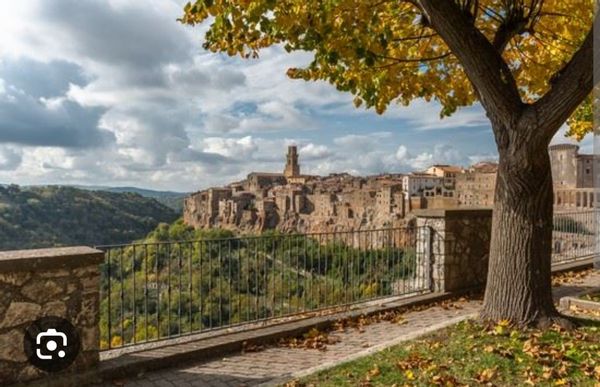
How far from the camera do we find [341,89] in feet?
22.1

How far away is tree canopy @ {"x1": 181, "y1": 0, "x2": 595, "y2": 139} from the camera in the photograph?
5512 mm

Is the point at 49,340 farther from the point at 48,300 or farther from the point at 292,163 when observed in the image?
the point at 292,163

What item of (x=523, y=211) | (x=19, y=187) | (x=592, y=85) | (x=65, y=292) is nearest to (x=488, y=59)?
(x=592, y=85)

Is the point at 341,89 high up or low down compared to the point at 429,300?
up

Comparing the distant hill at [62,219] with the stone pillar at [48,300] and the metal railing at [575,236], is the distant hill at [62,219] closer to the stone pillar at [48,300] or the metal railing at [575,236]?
the metal railing at [575,236]

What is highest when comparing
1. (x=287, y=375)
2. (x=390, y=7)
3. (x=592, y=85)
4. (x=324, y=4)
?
(x=390, y=7)

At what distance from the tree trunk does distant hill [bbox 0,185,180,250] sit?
37.7m

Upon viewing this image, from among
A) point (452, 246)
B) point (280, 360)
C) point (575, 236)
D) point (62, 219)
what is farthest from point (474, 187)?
point (280, 360)

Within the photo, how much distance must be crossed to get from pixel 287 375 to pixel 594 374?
2669 mm

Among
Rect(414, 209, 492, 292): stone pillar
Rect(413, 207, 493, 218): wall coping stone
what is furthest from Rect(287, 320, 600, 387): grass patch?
Rect(413, 207, 493, 218): wall coping stone

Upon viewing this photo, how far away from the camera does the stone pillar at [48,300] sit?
13.3 feet

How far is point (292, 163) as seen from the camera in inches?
5202

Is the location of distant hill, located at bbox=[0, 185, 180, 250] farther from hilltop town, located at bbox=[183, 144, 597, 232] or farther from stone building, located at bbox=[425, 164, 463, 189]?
stone building, located at bbox=[425, 164, 463, 189]

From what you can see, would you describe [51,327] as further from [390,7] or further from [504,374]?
[390,7]
